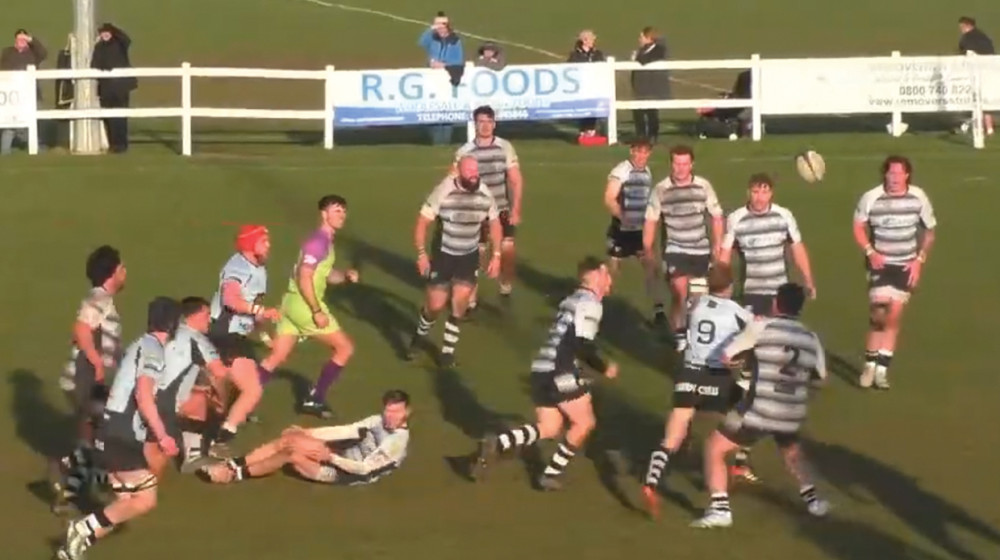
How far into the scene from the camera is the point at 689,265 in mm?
17406

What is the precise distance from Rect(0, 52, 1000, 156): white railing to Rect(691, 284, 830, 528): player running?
14547 mm

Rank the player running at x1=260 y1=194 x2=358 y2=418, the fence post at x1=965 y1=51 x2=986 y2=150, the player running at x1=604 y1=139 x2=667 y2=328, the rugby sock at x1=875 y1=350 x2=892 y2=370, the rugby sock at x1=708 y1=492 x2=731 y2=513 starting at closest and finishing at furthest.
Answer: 1. the rugby sock at x1=708 y1=492 x2=731 y2=513
2. the player running at x1=260 y1=194 x2=358 y2=418
3. the rugby sock at x1=875 y1=350 x2=892 y2=370
4. the player running at x1=604 y1=139 x2=667 y2=328
5. the fence post at x1=965 y1=51 x2=986 y2=150

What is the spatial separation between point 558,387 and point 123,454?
10.3ft

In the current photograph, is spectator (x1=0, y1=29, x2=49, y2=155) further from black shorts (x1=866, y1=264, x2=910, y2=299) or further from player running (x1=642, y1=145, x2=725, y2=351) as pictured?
black shorts (x1=866, y1=264, x2=910, y2=299)

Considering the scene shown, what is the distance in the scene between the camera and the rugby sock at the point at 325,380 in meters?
15.9

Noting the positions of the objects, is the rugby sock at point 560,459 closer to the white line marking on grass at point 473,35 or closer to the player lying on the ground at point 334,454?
the player lying on the ground at point 334,454

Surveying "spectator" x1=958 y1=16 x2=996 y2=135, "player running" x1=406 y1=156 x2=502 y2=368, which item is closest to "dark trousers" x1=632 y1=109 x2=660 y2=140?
"spectator" x1=958 y1=16 x2=996 y2=135

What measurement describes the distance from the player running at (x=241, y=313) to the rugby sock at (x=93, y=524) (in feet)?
6.82

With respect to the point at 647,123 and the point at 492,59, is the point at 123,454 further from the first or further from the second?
the point at 647,123

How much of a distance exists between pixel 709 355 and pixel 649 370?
Result: 421 cm

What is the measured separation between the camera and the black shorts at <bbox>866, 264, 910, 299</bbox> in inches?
651

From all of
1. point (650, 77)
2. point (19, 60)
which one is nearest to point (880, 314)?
point (650, 77)

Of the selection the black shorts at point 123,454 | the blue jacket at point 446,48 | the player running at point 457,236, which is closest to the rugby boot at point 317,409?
the player running at point 457,236

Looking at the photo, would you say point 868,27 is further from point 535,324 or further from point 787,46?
point 535,324
